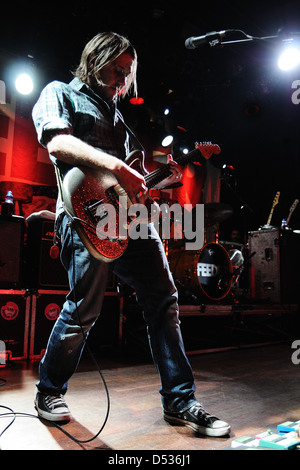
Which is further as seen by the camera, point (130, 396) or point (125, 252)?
point (130, 396)

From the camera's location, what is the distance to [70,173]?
4.89 feet

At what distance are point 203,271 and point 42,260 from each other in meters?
2.10

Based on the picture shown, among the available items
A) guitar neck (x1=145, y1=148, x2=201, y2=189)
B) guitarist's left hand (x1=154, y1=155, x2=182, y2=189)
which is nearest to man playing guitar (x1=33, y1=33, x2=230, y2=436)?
guitar neck (x1=145, y1=148, x2=201, y2=189)

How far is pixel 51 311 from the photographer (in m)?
3.36

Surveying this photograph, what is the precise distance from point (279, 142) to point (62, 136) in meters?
6.91

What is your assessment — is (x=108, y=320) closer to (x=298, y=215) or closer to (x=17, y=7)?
(x=17, y=7)

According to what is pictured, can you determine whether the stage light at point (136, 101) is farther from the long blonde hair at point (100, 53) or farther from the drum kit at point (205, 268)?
the long blonde hair at point (100, 53)

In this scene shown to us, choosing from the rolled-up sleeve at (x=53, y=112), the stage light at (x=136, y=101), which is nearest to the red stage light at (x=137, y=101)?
the stage light at (x=136, y=101)

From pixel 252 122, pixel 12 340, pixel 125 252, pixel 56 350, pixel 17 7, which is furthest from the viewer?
pixel 252 122

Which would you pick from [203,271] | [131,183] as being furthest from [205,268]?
[131,183]

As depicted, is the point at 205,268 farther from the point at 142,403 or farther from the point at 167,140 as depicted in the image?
the point at 142,403

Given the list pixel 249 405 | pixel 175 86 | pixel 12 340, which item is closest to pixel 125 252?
pixel 249 405

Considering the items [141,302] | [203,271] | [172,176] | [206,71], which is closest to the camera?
[141,302]
